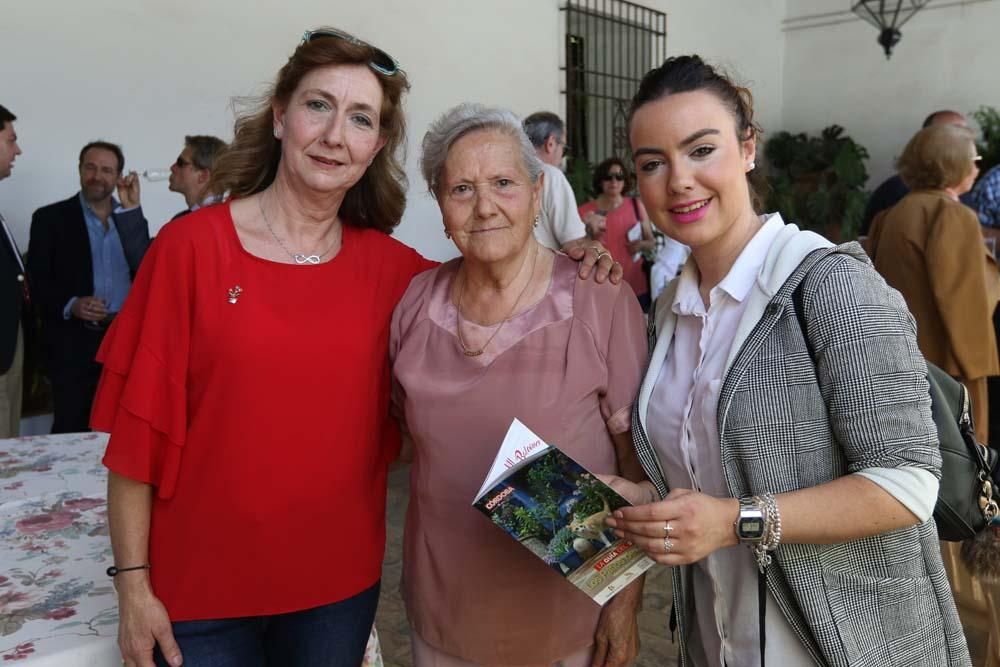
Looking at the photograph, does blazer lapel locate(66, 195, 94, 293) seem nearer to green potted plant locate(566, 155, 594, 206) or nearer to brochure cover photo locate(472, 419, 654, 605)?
brochure cover photo locate(472, 419, 654, 605)

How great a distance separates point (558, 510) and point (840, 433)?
482 millimetres

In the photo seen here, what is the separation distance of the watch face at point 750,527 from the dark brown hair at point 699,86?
0.72 m

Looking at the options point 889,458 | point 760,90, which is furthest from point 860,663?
point 760,90

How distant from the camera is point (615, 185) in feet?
21.4

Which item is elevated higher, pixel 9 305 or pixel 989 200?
pixel 989 200

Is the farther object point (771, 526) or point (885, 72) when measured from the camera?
point (885, 72)

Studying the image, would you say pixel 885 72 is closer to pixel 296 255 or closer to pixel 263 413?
pixel 296 255

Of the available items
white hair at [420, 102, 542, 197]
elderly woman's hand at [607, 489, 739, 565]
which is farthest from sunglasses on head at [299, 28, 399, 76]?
elderly woman's hand at [607, 489, 739, 565]

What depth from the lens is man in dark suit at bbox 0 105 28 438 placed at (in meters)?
4.23

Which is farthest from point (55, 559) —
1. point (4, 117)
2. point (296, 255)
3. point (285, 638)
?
point (4, 117)

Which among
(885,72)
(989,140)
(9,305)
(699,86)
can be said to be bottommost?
(9,305)

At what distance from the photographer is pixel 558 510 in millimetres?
1364

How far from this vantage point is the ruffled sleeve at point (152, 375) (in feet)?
5.15

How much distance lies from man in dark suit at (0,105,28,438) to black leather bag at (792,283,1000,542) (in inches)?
174
